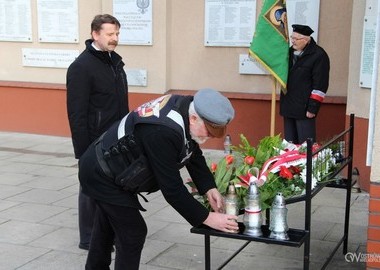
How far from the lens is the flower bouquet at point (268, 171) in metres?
3.32

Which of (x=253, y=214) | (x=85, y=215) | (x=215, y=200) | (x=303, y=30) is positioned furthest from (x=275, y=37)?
(x=253, y=214)

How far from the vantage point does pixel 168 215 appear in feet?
18.1

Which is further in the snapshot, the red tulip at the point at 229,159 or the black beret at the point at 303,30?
the black beret at the point at 303,30

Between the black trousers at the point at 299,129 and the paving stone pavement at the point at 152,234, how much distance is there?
A: 72 cm

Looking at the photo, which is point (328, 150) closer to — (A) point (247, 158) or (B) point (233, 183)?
(A) point (247, 158)

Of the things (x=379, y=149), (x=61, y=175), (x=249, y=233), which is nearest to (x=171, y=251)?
(x=249, y=233)

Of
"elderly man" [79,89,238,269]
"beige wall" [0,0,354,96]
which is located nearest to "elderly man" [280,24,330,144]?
"beige wall" [0,0,354,96]

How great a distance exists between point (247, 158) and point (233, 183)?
332 mm

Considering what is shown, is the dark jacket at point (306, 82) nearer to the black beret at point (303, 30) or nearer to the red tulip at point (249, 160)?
the black beret at point (303, 30)

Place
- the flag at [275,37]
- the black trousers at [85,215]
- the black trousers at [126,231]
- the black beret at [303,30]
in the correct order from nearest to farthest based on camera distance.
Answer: the black trousers at [126,231] < the black trousers at [85,215] < the black beret at [303,30] < the flag at [275,37]

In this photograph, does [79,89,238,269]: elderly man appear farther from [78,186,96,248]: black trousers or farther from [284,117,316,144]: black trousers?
[284,117,316,144]: black trousers

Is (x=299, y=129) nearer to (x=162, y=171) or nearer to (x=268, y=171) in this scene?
(x=268, y=171)

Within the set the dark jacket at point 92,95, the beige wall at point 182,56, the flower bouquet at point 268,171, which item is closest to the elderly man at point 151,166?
the flower bouquet at point 268,171

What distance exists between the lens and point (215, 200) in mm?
3303
